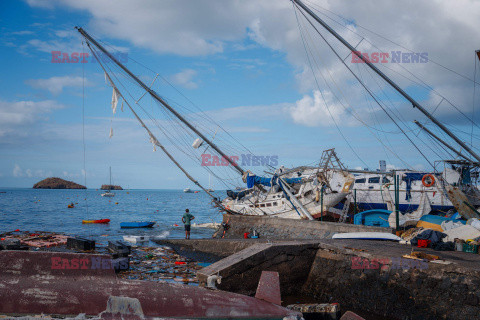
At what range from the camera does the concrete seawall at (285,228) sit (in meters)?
14.4

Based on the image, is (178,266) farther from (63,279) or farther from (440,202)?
(440,202)

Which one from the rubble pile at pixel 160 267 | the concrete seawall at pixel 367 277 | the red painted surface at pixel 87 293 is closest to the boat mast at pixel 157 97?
the rubble pile at pixel 160 267

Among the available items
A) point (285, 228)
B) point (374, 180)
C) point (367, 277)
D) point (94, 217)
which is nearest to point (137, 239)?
point (285, 228)

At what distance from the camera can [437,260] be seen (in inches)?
314

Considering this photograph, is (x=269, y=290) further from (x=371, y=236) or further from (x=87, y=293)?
(x=371, y=236)

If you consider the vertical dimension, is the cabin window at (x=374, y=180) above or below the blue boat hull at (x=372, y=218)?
above

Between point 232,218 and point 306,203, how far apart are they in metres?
5.29

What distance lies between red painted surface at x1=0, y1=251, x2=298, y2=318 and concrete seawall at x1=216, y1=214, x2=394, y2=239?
8730 millimetres

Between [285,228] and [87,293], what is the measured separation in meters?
12.3

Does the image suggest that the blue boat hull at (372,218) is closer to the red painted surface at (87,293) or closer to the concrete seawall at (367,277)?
the concrete seawall at (367,277)

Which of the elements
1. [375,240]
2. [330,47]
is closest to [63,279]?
[375,240]

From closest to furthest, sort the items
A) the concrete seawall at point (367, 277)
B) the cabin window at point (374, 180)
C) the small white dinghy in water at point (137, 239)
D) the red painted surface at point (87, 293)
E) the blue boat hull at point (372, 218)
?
the red painted surface at point (87, 293) → the concrete seawall at point (367, 277) → the blue boat hull at point (372, 218) → the small white dinghy in water at point (137, 239) → the cabin window at point (374, 180)

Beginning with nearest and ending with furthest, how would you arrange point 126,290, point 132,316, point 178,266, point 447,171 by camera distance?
point 132,316
point 126,290
point 178,266
point 447,171

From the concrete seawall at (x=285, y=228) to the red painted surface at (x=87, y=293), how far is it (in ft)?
28.6
